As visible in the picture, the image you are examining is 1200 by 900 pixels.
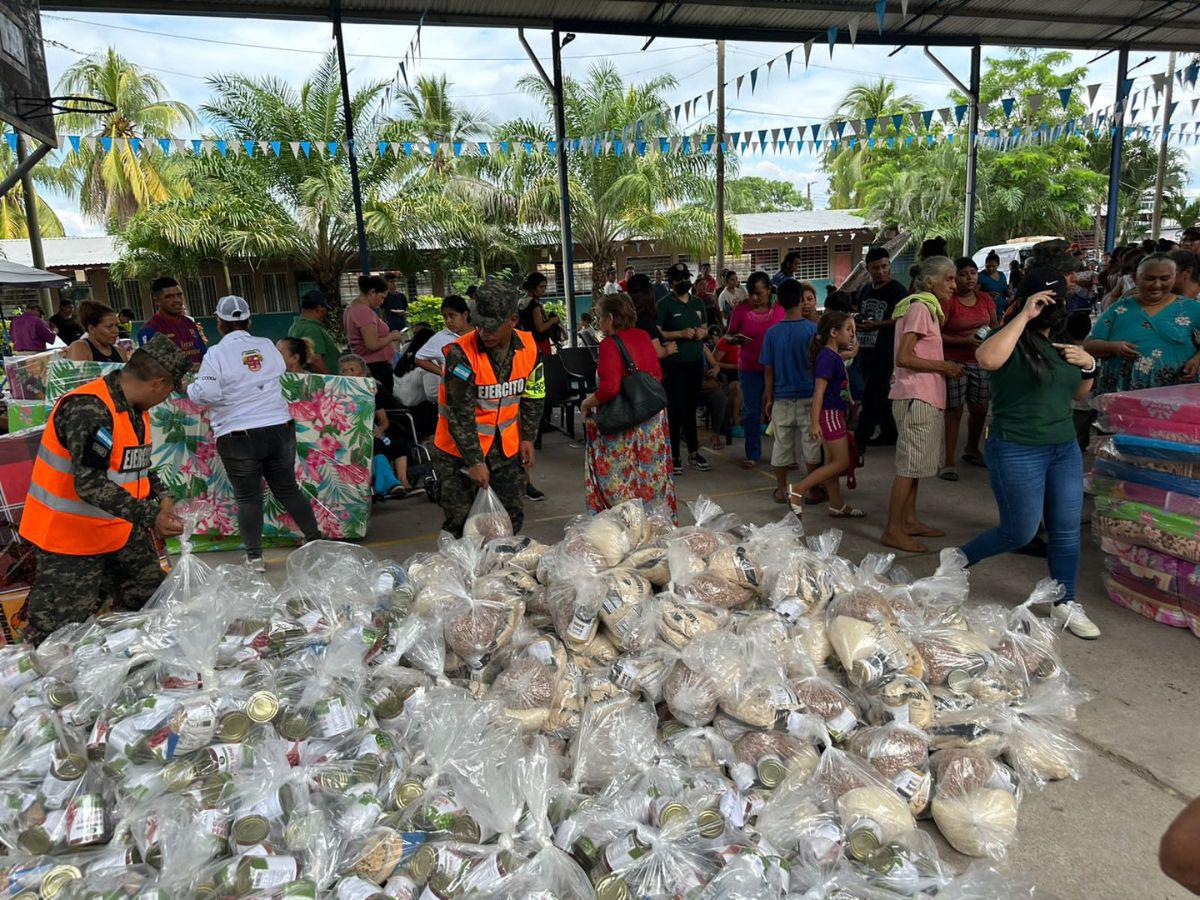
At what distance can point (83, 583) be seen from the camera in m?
3.10

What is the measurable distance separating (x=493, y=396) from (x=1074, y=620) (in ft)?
9.47

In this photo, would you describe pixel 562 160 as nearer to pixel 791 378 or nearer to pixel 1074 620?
pixel 791 378

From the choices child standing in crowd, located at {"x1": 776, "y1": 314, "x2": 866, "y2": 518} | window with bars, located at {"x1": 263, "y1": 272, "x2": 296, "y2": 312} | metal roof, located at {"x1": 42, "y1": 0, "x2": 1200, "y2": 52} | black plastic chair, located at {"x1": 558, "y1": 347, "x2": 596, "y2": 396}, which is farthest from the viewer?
window with bars, located at {"x1": 263, "y1": 272, "x2": 296, "y2": 312}

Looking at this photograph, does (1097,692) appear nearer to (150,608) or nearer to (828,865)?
(828,865)

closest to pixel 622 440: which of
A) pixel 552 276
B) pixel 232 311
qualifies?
pixel 232 311

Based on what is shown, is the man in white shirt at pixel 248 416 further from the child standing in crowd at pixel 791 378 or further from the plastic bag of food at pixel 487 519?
the child standing in crowd at pixel 791 378

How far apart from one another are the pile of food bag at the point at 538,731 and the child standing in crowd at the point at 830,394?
1.86 meters

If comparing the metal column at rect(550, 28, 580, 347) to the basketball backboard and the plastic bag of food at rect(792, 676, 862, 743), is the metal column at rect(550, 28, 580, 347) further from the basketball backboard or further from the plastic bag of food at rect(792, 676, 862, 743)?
the plastic bag of food at rect(792, 676, 862, 743)

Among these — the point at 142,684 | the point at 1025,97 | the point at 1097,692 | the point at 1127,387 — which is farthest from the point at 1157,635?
the point at 1025,97

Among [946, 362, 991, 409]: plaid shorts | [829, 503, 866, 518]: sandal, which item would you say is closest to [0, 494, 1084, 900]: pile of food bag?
[829, 503, 866, 518]: sandal

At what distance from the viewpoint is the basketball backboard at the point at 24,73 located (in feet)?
12.7

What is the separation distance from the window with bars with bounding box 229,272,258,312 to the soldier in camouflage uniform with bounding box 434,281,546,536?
732 inches

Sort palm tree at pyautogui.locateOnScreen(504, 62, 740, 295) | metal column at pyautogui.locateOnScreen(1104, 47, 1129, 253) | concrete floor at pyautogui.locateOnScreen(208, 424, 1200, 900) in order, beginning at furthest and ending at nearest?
palm tree at pyautogui.locateOnScreen(504, 62, 740, 295) < metal column at pyautogui.locateOnScreen(1104, 47, 1129, 253) < concrete floor at pyautogui.locateOnScreen(208, 424, 1200, 900)

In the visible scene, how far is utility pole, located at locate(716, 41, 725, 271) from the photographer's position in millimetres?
13500
